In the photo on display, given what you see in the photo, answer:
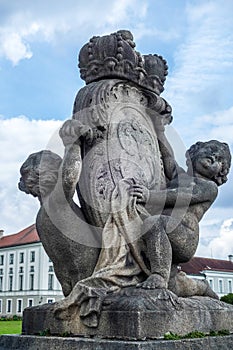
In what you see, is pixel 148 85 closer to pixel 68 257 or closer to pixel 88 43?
pixel 88 43

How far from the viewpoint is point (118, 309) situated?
3883 millimetres

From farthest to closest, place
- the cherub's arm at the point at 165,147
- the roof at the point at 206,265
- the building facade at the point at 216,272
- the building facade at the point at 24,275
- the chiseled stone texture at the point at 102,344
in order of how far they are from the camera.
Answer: the building facade at the point at 24,275 < the building facade at the point at 216,272 < the roof at the point at 206,265 < the cherub's arm at the point at 165,147 < the chiseled stone texture at the point at 102,344

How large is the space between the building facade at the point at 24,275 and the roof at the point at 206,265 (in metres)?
16.4

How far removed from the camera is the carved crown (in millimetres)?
5328

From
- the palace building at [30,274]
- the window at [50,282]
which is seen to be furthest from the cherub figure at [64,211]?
the window at [50,282]

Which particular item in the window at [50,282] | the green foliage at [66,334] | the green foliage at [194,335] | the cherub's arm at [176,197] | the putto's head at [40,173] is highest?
the window at [50,282]

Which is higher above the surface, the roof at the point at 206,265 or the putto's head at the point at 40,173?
the roof at the point at 206,265

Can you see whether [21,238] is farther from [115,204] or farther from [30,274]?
[115,204]

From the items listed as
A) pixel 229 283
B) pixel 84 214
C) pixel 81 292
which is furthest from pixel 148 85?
pixel 229 283

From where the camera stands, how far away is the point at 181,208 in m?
4.68

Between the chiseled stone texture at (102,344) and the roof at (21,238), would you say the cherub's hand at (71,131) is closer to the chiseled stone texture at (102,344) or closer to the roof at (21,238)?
the chiseled stone texture at (102,344)

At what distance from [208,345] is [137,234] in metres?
1.09

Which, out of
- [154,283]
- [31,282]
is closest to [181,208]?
[154,283]

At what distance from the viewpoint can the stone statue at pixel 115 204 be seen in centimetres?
415
